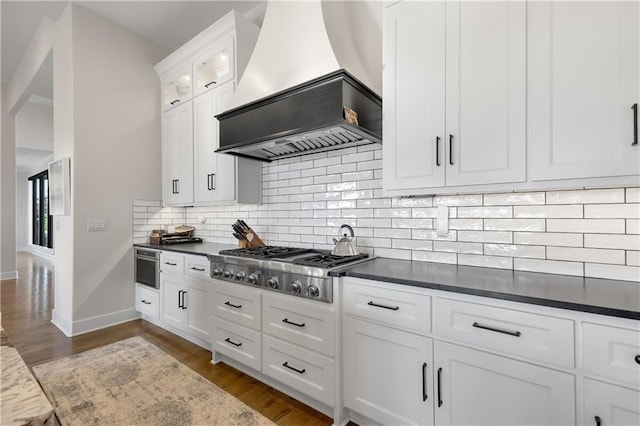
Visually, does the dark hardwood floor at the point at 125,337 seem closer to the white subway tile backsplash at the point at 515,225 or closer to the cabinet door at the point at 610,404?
the cabinet door at the point at 610,404

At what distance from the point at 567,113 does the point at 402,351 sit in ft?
4.52

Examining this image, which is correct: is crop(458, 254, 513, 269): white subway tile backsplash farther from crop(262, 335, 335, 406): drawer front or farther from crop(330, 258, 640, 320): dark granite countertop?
crop(262, 335, 335, 406): drawer front

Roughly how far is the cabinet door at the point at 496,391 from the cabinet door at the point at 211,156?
2294 millimetres

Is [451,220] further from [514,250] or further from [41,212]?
[41,212]

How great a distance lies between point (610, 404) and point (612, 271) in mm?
728

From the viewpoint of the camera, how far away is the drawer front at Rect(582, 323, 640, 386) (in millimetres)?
1050

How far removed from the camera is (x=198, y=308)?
9.10 feet

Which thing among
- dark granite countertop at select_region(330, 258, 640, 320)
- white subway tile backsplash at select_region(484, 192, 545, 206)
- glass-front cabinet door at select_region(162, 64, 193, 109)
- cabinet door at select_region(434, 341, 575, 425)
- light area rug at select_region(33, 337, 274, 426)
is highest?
glass-front cabinet door at select_region(162, 64, 193, 109)

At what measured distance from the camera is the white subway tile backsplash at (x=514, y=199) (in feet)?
5.69

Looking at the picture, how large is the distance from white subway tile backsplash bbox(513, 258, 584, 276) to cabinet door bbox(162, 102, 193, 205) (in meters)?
3.14

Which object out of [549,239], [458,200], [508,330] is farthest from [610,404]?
[458,200]

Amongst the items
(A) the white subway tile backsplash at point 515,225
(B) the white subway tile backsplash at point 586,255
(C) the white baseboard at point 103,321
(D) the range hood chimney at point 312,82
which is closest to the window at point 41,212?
(C) the white baseboard at point 103,321

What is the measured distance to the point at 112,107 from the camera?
3.50 meters

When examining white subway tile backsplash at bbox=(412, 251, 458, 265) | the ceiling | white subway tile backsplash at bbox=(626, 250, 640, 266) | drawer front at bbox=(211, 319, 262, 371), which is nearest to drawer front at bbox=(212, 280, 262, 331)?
drawer front at bbox=(211, 319, 262, 371)
